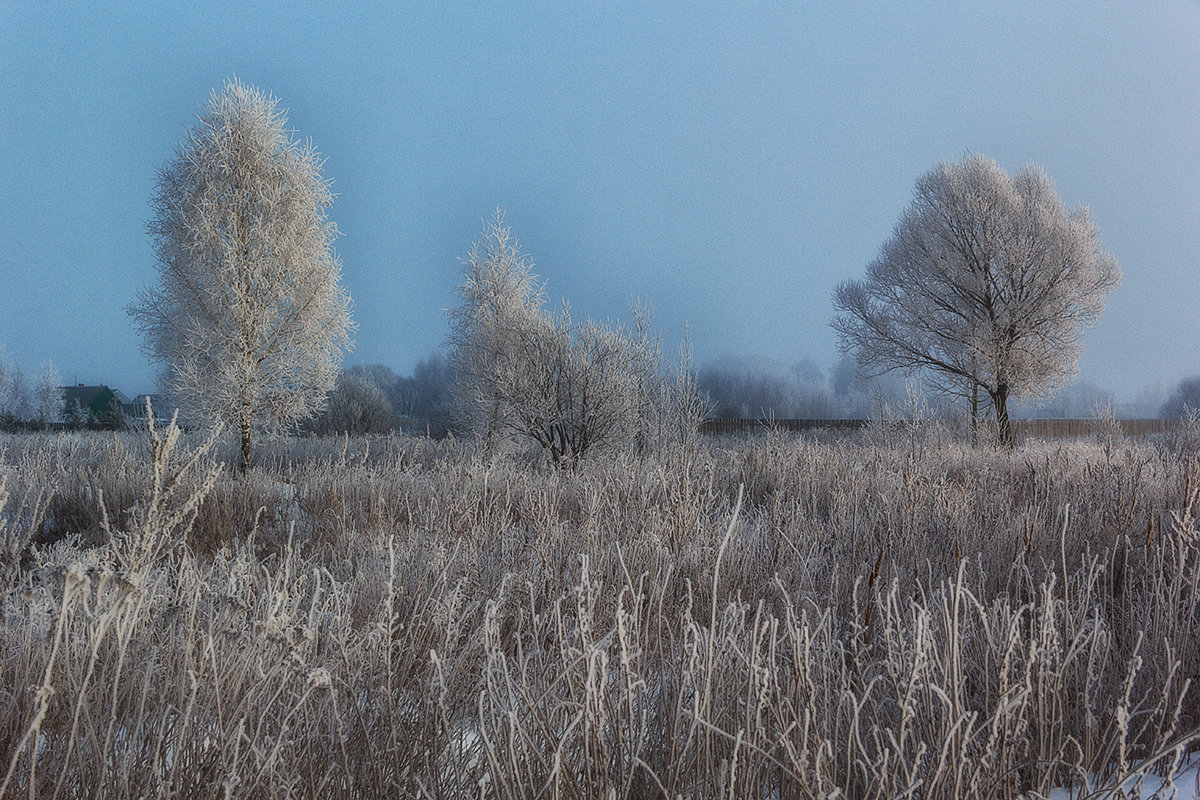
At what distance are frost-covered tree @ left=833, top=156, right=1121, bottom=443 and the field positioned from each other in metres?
12.3

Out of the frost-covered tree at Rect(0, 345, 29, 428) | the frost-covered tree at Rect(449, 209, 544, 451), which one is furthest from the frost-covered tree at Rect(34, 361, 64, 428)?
the frost-covered tree at Rect(449, 209, 544, 451)

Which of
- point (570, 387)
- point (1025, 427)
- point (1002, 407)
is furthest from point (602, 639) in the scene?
point (1025, 427)

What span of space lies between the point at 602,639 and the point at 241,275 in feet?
38.5

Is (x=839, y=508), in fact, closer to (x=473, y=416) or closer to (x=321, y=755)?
(x=321, y=755)

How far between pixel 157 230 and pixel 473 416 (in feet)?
23.8

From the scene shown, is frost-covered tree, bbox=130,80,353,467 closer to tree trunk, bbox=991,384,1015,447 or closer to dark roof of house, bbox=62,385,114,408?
tree trunk, bbox=991,384,1015,447

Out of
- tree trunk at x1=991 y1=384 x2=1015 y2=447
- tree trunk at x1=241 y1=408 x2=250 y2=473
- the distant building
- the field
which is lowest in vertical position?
the field

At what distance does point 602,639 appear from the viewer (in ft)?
5.51

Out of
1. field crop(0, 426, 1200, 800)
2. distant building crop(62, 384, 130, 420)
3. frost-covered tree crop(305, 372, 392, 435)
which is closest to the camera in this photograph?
field crop(0, 426, 1200, 800)

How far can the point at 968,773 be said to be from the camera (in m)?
1.74

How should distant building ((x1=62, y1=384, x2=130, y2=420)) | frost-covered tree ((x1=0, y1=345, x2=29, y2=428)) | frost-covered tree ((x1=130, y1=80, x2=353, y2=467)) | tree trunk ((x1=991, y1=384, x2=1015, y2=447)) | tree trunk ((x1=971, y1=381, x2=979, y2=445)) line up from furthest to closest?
distant building ((x1=62, y1=384, x2=130, y2=420)), frost-covered tree ((x1=0, y1=345, x2=29, y2=428)), tree trunk ((x1=991, y1=384, x2=1015, y2=447)), tree trunk ((x1=971, y1=381, x2=979, y2=445)), frost-covered tree ((x1=130, y1=80, x2=353, y2=467))

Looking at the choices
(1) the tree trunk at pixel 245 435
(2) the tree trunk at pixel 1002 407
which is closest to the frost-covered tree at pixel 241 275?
(1) the tree trunk at pixel 245 435

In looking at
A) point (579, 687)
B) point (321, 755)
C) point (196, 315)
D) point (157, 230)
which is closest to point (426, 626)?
point (321, 755)

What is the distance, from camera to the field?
1.35 m
